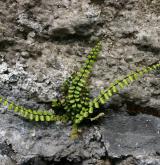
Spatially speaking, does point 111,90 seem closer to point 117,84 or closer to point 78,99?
point 117,84

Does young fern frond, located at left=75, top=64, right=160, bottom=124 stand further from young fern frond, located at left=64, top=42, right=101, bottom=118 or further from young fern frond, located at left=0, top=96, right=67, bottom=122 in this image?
young fern frond, located at left=0, top=96, right=67, bottom=122

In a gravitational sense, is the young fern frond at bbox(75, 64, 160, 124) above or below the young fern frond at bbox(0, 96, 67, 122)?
above

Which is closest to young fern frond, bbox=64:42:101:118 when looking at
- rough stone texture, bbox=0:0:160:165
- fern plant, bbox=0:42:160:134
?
fern plant, bbox=0:42:160:134

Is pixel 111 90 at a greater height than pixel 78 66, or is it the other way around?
pixel 78 66

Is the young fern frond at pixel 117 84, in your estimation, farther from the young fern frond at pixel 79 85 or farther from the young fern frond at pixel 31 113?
the young fern frond at pixel 31 113

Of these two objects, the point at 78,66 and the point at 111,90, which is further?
the point at 78,66

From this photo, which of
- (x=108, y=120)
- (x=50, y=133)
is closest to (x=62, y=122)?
(x=50, y=133)

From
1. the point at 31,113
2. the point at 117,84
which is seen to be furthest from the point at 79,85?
the point at 31,113
